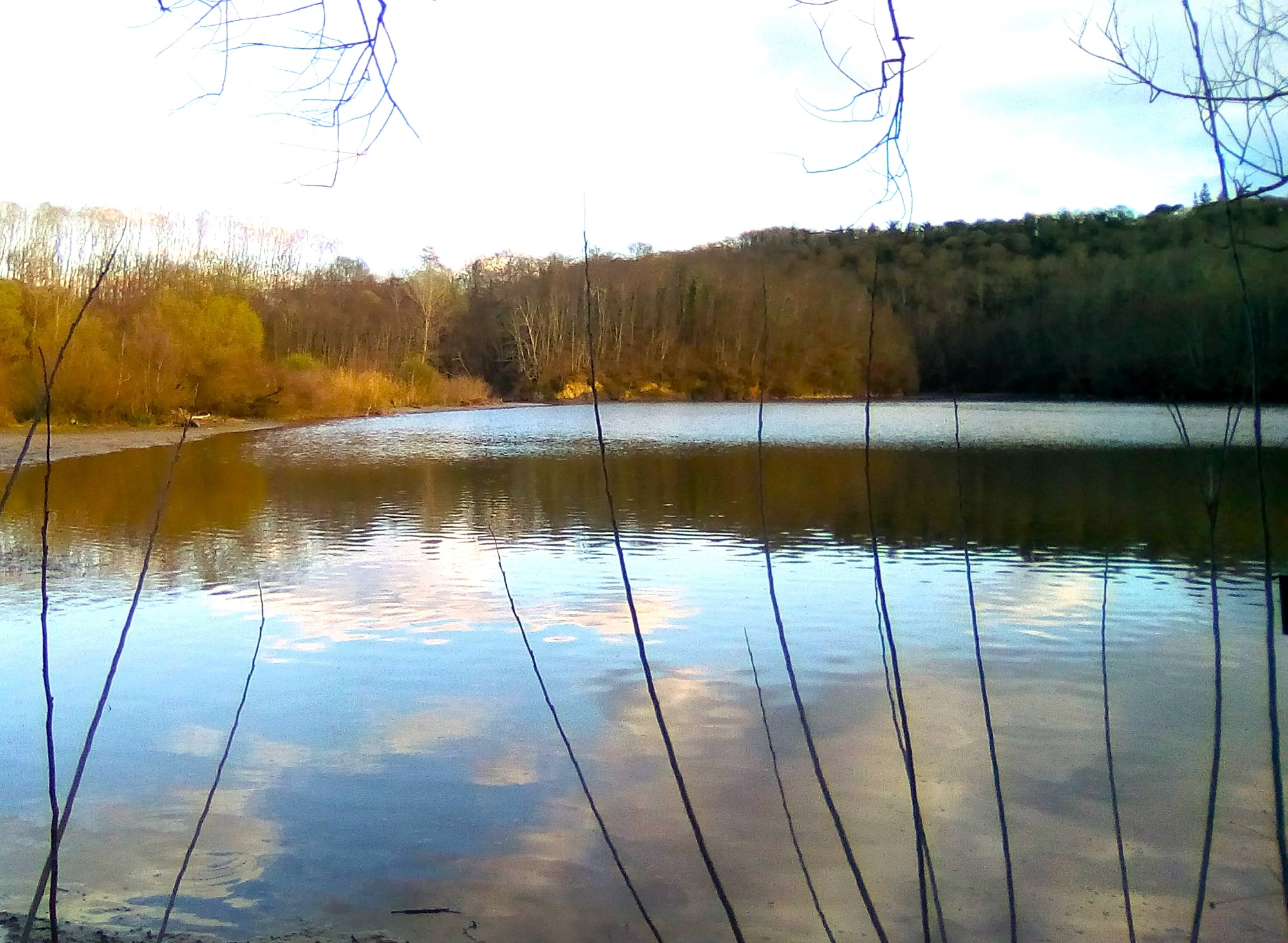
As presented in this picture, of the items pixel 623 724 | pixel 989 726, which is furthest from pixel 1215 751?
pixel 623 724

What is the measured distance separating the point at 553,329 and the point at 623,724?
194 ft

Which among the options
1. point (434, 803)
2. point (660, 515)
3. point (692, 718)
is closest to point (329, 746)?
point (434, 803)

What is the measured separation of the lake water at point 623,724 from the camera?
415 centimetres

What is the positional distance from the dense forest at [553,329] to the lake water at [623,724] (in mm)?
2835

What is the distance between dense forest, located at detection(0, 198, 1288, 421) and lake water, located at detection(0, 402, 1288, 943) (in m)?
2.84

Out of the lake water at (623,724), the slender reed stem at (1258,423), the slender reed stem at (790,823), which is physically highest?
the slender reed stem at (1258,423)

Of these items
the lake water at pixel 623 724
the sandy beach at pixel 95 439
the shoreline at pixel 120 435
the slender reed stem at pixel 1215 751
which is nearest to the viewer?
the slender reed stem at pixel 1215 751

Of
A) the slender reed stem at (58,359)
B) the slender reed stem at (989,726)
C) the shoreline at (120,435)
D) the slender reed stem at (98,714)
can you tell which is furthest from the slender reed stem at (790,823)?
the shoreline at (120,435)

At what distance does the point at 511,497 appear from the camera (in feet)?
56.1

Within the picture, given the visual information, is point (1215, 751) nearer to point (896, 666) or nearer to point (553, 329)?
point (896, 666)

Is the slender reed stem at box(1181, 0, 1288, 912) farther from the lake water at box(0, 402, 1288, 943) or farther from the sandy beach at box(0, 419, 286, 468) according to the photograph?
the sandy beach at box(0, 419, 286, 468)

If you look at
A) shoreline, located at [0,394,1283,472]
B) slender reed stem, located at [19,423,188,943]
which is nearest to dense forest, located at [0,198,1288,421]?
shoreline, located at [0,394,1283,472]

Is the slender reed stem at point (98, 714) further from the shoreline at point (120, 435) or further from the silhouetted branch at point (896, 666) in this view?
the shoreline at point (120, 435)

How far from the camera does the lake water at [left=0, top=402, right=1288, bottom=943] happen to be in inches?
163
